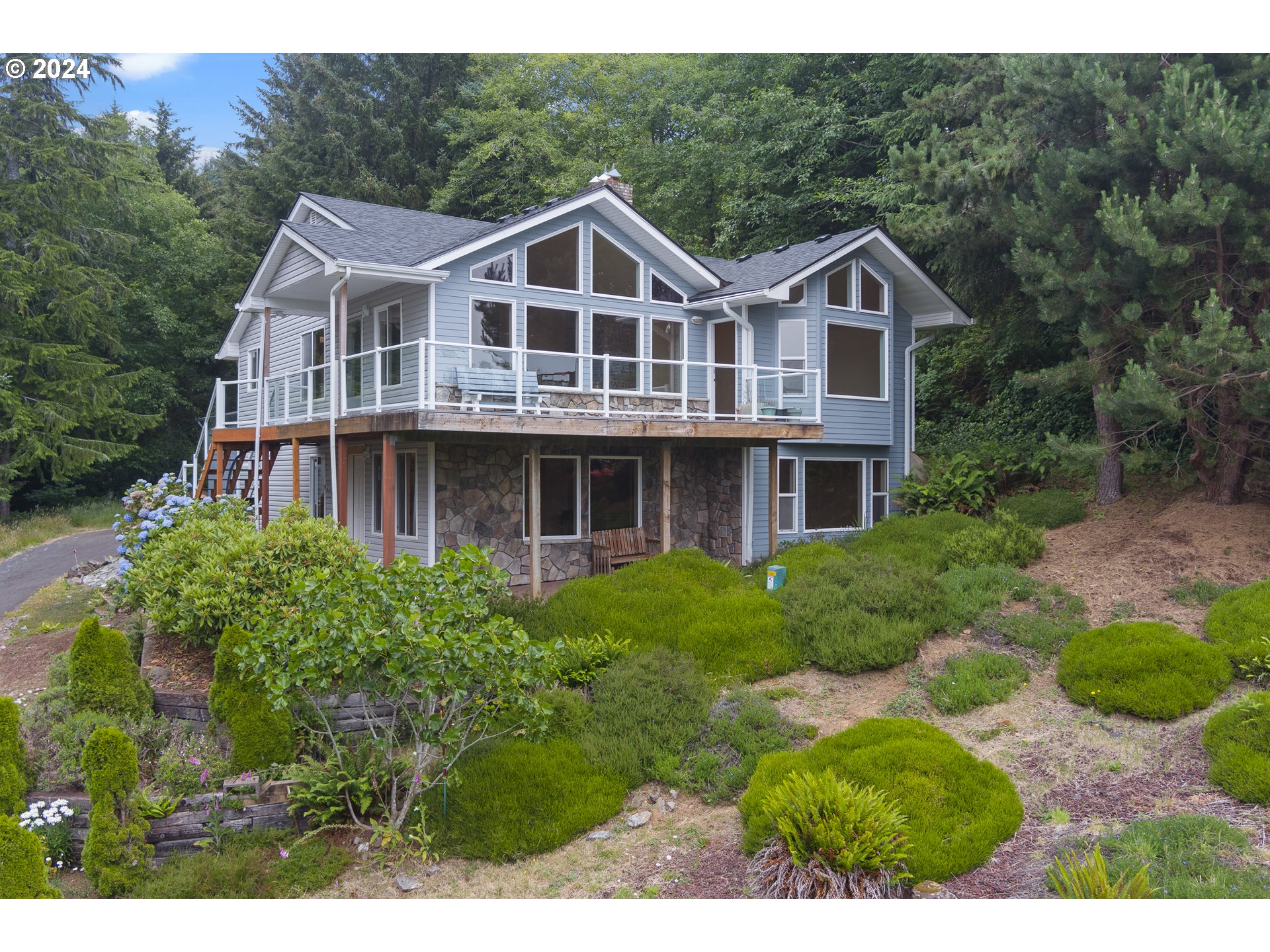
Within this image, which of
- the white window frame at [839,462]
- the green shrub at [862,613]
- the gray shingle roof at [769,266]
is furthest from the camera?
the white window frame at [839,462]

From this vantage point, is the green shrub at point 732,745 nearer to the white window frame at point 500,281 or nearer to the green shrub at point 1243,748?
the green shrub at point 1243,748

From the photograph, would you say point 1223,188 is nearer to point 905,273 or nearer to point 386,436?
point 905,273

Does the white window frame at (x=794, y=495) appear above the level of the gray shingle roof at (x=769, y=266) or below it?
below

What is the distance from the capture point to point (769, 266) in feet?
56.3

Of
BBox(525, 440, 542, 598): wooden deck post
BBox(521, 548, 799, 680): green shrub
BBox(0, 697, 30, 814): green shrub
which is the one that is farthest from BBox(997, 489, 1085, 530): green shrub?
BBox(0, 697, 30, 814): green shrub

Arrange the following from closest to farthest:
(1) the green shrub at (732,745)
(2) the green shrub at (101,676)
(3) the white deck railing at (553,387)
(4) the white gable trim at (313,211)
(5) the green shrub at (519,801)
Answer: (5) the green shrub at (519,801)
(1) the green shrub at (732,745)
(2) the green shrub at (101,676)
(3) the white deck railing at (553,387)
(4) the white gable trim at (313,211)

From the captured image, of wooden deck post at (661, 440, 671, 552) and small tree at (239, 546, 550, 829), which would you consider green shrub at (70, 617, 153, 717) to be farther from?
Result: wooden deck post at (661, 440, 671, 552)

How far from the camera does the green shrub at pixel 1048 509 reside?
573 inches

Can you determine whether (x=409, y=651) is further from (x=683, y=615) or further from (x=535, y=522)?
(x=535, y=522)

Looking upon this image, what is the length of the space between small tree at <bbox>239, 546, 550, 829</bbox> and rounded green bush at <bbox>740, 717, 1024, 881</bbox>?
1832 mm

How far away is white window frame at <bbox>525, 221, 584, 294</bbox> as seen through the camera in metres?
14.2

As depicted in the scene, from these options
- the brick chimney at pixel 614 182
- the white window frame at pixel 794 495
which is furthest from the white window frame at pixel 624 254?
the white window frame at pixel 794 495

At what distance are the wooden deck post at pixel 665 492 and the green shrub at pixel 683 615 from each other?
2348 mm
